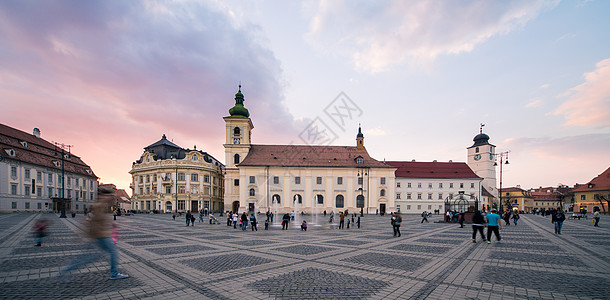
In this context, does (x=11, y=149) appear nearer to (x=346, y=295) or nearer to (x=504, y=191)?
(x=346, y=295)

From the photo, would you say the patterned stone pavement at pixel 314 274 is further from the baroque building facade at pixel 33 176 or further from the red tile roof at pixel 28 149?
the red tile roof at pixel 28 149

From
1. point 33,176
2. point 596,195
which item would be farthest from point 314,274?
point 596,195

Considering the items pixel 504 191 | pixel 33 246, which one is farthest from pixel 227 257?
pixel 504 191

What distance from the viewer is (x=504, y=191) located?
419 ft

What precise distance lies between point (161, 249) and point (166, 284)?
5.78 metres

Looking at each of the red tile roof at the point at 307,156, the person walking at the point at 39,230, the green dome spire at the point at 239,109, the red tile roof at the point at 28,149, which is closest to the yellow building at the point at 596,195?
the red tile roof at the point at 307,156

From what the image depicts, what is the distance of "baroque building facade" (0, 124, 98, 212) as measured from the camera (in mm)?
44000

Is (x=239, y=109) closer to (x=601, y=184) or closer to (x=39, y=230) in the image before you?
(x=39, y=230)

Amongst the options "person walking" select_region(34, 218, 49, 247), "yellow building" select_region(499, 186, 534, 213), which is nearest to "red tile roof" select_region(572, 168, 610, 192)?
"yellow building" select_region(499, 186, 534, 213)

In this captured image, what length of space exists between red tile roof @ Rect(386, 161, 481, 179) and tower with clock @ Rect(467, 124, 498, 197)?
11294 mm

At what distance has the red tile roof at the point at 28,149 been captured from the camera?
45.8 m

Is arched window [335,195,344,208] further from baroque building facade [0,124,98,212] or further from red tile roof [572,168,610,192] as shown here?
red tile roof [572,168,610,192]

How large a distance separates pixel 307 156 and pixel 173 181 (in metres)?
31.5

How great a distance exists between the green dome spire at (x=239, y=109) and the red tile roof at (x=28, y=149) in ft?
104
